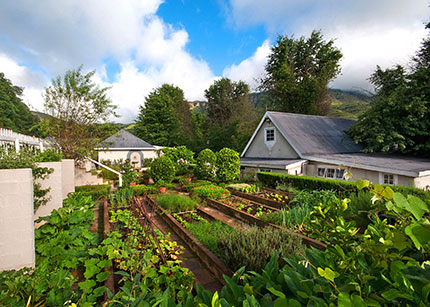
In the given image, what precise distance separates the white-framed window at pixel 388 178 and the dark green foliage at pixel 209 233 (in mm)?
8198

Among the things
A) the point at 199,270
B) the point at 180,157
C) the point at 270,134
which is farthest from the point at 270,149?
the point at 199,270

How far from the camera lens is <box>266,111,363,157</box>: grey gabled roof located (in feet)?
43.0

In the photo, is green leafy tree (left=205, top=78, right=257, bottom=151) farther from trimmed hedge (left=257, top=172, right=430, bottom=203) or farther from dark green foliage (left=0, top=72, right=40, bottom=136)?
dark green foliage (left=0, top=72, right=40, bottom=136)

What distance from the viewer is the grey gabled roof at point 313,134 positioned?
13117mm

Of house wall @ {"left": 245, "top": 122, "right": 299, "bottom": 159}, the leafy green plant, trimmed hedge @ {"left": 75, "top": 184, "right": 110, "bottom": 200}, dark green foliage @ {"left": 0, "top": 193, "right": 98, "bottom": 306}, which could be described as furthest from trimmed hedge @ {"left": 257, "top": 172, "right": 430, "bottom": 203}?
trimmed hedge @ {"left": 75, "top": 184, "right": 110, "bottom": 200}

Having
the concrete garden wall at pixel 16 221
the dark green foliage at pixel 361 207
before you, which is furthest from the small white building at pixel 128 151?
the dark green foliage at pixel 361 207

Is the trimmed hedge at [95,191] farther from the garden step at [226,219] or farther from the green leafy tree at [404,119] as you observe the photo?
the green leafy tree at [404,119]

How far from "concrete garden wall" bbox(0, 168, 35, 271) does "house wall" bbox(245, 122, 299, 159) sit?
40.2ft

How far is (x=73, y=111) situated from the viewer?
9859mm

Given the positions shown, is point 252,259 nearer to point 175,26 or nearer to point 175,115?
point 175,26

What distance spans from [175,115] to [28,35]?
29250 mm

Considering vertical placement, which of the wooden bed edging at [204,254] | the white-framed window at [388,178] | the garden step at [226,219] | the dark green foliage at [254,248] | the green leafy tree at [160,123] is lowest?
the garden step at [226,219]

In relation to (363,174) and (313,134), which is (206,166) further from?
(363,174)

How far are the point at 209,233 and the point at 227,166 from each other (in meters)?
7.66
